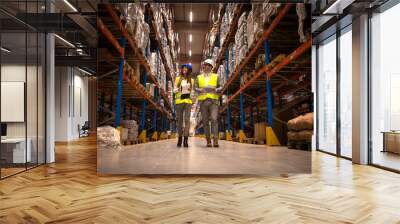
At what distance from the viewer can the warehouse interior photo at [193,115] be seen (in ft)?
10.3

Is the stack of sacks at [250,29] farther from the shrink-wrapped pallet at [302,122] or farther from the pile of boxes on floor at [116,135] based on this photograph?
the pile of boxes on floor at [116,135]

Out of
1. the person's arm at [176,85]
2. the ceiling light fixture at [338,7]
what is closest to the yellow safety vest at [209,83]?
the person's arm at [176,85]

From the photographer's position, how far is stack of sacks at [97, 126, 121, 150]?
387 cm

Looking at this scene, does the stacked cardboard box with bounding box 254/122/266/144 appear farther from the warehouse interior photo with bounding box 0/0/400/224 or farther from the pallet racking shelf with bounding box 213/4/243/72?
the pallet racking shelf with bounding box 213/4/243/72

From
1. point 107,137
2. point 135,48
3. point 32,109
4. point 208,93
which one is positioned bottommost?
point 107,137

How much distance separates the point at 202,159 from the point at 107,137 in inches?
40.9

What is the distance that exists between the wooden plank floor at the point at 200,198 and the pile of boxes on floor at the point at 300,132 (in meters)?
0.38

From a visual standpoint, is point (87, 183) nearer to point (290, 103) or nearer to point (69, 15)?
point (290, 103)

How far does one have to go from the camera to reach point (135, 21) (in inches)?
163

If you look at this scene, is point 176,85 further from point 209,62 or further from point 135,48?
point 135,48

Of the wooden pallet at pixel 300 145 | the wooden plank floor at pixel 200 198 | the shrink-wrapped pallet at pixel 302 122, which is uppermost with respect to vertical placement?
the shrink-wrapped pallet at pixel 302 122

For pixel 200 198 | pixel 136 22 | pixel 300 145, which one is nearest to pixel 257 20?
pixel 136 22

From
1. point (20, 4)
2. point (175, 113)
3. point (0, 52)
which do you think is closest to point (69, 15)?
point (20, 4)

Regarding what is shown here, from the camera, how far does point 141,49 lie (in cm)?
430
